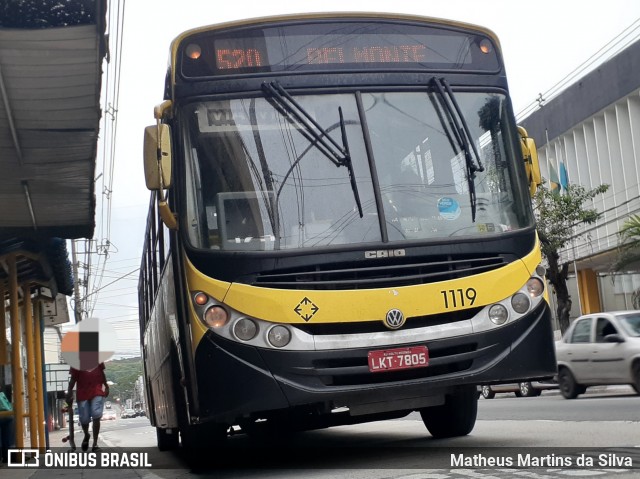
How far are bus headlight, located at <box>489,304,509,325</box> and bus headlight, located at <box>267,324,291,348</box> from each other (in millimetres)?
1602

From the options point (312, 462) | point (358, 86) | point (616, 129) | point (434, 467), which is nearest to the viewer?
point (434, 467)

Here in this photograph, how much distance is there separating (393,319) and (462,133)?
1.70 meters

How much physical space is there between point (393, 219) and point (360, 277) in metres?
0.57

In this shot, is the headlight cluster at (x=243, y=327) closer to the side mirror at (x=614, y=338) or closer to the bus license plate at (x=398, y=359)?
the bus license plate at (x=398, y=359)

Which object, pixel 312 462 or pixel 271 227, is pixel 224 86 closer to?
pixel 271 227

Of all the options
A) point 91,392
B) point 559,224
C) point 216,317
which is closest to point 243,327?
point 216,317

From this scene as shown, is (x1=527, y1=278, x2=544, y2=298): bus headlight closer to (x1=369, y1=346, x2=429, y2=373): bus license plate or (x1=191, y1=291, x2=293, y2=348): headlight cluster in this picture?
(x1=369, y1=346, x2=429, y2=373): bus license plate

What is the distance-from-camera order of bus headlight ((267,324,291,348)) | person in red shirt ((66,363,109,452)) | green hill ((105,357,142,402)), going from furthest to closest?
green hill ((105,357,142,402))
person in red shirt ((66,363,109,452))
bus headlight ((267,324,291,348))

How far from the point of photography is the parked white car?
1780 cm

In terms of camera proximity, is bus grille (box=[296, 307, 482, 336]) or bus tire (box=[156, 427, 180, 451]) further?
bus tire (box=[156, 427, 180, 451])

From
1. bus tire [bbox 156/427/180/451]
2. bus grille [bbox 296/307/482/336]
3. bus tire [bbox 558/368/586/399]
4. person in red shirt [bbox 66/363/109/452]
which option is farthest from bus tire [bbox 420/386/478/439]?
bus tire [bbox 558/368/586/399]

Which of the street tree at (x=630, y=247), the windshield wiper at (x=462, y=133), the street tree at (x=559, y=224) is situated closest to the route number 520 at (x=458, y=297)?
the windshield wiper at (x=462, y=133)

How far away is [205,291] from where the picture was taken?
809 cm

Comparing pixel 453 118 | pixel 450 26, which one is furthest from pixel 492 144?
pixel 450 26
